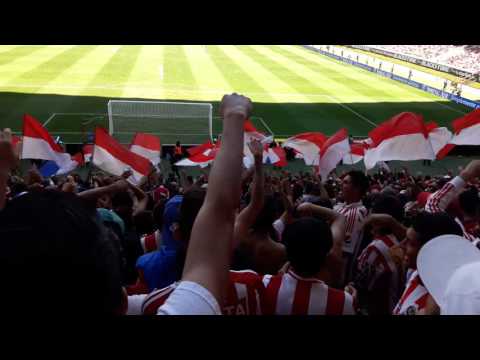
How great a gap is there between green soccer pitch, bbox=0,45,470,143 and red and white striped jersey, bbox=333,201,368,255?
16331 millimetres

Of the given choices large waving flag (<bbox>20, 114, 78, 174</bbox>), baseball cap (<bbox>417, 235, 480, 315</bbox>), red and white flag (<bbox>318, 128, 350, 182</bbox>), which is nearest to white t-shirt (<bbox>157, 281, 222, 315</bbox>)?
baseball cap (<bbox>417, 235, 480, 315</bbox>)

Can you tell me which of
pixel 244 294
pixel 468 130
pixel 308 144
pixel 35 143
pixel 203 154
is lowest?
pixel 203 154

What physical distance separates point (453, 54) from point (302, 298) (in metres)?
47.2

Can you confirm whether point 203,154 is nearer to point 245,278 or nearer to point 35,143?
point 35,143

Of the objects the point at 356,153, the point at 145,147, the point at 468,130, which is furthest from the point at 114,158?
the point at 356,153

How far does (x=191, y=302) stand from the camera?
3.34ft

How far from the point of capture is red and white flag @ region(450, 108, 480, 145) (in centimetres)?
706

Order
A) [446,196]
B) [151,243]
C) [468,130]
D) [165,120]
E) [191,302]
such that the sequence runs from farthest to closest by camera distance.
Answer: [165,120]
[468,130]
[446,196]
[151,243]
[191,302]

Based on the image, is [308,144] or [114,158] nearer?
[114,158]

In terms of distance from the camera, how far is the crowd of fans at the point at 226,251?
2.56 ft

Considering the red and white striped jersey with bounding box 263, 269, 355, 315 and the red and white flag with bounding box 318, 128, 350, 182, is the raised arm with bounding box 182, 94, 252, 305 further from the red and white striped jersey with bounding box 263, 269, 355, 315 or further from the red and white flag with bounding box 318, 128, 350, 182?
the red and white flag with bounding box 318, 128, 350, 182

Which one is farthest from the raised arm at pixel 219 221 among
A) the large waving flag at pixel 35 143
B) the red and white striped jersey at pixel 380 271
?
the large waving flag at pixel 35 143
